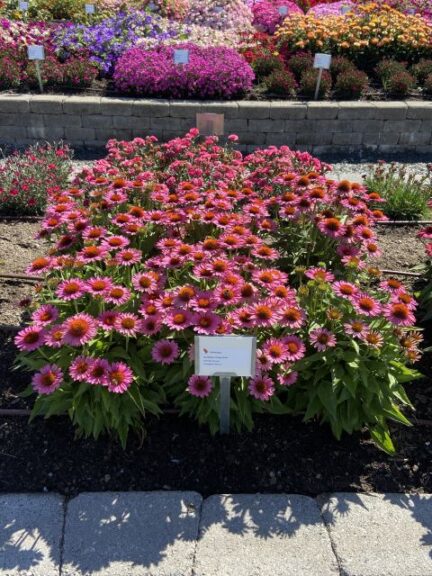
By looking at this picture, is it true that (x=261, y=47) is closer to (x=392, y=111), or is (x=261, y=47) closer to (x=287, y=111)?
(x=287, y=111)

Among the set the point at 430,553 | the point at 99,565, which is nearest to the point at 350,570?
the point at 430,553

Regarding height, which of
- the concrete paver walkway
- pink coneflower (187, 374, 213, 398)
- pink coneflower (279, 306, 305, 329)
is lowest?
the concrete paver walkway

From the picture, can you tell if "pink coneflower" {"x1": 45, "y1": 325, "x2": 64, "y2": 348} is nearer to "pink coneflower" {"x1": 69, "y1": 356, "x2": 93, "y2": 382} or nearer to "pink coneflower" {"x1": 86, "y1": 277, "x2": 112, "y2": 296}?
"pink coneflower" {"x1": 69, "y1": 356, "x2": 93, "y2": 382}

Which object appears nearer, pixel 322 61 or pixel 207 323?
pixel 207 323

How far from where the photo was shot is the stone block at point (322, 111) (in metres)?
6.24

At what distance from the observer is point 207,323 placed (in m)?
2.15

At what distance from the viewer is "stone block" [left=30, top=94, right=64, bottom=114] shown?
244 inches

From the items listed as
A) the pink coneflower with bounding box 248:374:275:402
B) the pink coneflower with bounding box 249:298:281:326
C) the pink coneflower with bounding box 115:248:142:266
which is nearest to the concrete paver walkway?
the pink coneflower with bounding box 248:374:275:402

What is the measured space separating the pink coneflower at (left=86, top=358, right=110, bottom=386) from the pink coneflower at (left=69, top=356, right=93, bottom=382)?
0.01 meters

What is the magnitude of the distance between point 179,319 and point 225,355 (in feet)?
0.84

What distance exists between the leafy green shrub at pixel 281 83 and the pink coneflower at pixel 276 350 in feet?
16.8

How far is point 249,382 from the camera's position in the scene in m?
2.34

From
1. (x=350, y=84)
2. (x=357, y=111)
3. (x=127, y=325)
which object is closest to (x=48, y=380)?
(x=127, y=325)

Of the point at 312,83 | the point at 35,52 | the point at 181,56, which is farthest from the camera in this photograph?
the point at 312,83
